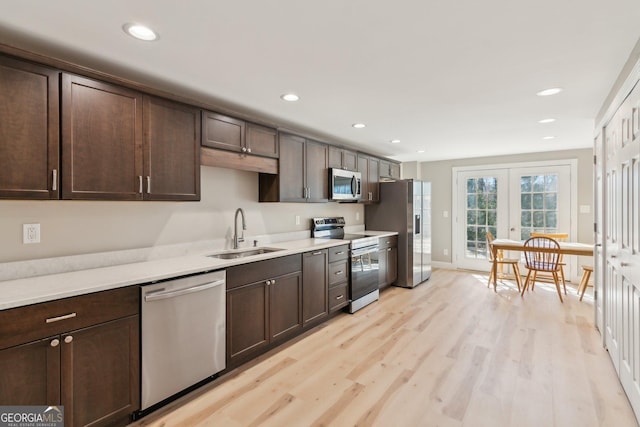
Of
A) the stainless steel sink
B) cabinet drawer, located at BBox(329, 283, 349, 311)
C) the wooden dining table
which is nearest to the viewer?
the stainless steel sink

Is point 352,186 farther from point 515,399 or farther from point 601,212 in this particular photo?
point 515,399

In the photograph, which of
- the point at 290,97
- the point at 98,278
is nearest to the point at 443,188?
the point at 290,97

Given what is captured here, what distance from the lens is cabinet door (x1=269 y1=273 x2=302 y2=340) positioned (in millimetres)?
2873

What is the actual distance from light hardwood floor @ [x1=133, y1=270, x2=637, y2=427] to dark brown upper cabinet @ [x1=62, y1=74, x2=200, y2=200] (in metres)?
1.47

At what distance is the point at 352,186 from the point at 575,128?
9.11ft

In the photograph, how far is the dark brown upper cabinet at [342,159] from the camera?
4.23 metres

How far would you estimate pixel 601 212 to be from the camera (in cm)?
300

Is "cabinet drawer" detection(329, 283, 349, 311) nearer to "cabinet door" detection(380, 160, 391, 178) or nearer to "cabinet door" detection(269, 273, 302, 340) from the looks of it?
"cabinet door" detection(269, 273, 302, 340)

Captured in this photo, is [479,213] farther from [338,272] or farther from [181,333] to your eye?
[181,333]

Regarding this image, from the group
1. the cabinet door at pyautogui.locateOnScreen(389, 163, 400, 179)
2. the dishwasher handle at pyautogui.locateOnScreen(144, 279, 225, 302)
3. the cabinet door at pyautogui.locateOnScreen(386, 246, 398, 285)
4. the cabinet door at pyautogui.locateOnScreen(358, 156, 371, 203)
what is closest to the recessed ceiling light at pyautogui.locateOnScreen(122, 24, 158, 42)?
the dishwasher handle at pyautogui.locateOnScreen(144, 279, 225, 302)

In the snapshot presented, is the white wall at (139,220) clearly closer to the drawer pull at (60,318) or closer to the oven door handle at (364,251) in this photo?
the drawer pull at (60,318)

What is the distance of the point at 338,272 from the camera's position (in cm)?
376

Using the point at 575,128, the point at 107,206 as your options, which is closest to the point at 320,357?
the point at 107,206

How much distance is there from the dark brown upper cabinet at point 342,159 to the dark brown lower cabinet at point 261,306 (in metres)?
1.63
